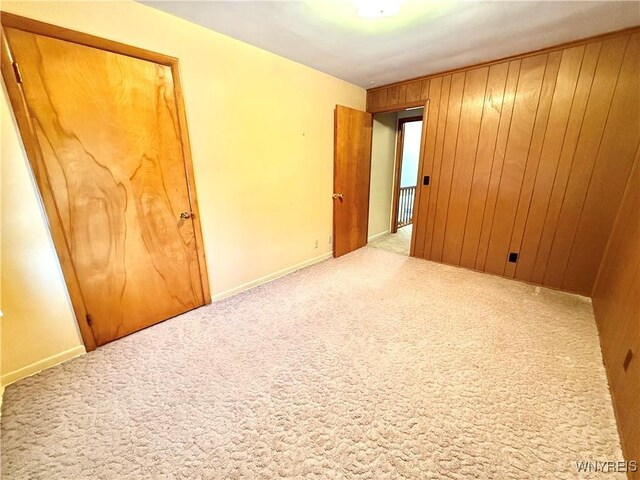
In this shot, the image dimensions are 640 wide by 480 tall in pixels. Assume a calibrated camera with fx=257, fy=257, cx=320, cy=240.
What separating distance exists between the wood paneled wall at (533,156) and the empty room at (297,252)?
18 mm

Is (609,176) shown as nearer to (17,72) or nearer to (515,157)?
(515,157)

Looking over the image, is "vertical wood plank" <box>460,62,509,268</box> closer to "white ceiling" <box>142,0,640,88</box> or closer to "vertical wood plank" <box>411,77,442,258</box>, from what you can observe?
"white ceiling" <box>142,0,640,88</box>

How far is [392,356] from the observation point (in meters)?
1.79

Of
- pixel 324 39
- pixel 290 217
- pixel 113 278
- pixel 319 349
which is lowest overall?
pixel 319 349

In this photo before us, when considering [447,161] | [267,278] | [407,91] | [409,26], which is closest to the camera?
[409,26]

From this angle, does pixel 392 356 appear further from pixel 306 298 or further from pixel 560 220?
pixel 560 220

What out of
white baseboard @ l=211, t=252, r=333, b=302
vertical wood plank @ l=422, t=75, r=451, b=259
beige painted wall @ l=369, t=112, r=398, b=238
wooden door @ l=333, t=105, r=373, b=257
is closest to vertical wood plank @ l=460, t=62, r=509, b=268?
vertical wood plank @ l=422, t=75, r=451, b=259

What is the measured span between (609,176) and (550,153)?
1.57 ft

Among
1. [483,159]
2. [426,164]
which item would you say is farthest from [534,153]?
[426,164]

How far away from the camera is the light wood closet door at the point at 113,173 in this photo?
1507 mm

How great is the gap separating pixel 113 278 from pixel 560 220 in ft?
13.0

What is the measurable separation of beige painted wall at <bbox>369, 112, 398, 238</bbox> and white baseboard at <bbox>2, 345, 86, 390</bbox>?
381 centimetres

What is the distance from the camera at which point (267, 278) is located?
9.55 ft

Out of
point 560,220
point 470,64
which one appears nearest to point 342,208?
point 470,64
